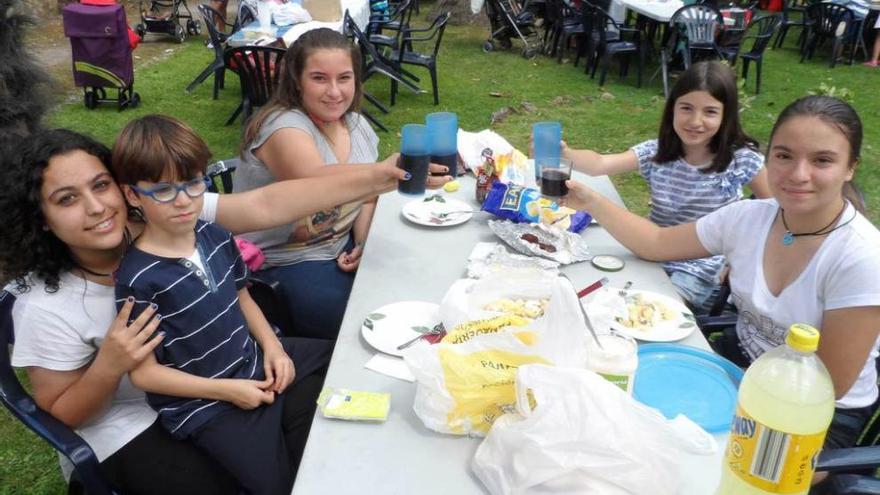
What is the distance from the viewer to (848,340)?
1589 mm

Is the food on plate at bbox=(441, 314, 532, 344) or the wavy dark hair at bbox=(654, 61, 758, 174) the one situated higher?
the wavy dark hair at bbox=(654, 61, 758, 174)

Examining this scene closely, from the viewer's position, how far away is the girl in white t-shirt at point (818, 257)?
5.25 ft

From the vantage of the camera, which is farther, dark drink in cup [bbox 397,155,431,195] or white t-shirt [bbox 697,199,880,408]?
dark drink in cup [bbox 397,155,431,195]

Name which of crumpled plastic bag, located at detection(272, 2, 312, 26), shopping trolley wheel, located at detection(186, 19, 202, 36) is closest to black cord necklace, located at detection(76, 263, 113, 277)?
crumpled plastic bag, located at detection(272, 2, 312, 26)

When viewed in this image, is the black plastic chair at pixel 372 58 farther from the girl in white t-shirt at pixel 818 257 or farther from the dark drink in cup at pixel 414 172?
the girl in white t-shirt at pixel 818 257

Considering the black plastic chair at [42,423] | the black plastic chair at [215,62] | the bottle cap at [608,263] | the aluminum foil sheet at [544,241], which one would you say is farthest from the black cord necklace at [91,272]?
the black plastic chair at [215,62]

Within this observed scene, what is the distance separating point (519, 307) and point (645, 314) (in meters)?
0.42

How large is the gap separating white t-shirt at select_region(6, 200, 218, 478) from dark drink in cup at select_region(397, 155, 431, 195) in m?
0.90

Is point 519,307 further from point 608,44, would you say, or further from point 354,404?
point 608,44

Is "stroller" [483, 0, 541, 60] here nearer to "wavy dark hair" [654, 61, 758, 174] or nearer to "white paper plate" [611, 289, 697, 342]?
"wavy dark hair" [654, 61, 758, 174]

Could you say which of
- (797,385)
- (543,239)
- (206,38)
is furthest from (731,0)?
(797,385)

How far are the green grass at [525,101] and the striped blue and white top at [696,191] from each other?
208 cm

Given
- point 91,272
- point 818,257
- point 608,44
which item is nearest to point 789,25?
point 608,44

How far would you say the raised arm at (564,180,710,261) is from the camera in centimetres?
212
